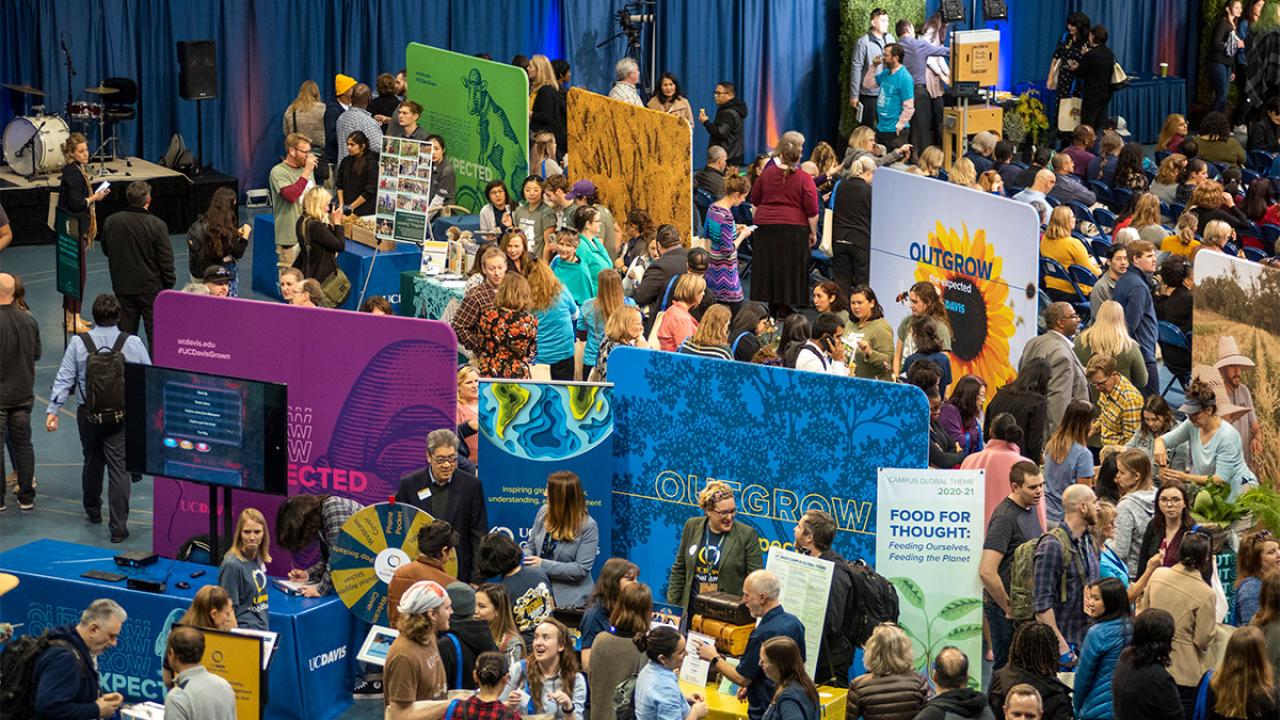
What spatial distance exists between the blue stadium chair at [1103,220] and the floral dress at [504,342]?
19.3 ft

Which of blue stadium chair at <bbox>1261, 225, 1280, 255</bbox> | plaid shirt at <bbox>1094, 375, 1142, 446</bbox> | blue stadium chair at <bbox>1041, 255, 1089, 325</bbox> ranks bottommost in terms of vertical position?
plaid shirt at <bbox>1094, 375, 1142, 446</bbox>

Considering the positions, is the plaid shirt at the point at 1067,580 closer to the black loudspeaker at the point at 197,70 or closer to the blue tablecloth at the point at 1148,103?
the black loudspeaker at the point at 197,70

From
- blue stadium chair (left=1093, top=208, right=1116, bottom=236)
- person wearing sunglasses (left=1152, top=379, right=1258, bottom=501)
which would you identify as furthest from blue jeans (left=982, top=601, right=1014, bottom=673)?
blue stadium chair (left=1093, top=208, right=1116, bottom=236)

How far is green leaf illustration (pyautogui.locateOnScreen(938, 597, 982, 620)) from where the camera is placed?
25.2 ft

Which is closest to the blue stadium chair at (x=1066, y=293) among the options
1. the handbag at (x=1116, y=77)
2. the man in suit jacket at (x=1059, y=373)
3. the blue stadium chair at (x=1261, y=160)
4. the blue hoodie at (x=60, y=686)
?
the man in suit jacket at (x=1059, y=373)

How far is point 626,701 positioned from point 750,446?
211 cm

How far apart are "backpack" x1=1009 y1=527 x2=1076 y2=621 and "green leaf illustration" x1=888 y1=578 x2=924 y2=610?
397mm

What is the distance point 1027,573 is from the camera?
7.51 metres

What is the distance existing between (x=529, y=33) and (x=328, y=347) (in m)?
11.5

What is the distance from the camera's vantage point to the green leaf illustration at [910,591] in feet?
25.4

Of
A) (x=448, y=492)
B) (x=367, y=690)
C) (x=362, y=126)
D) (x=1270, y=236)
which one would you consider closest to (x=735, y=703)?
(x=448, y=492)

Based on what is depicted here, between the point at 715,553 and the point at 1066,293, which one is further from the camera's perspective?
the point at 1066,293

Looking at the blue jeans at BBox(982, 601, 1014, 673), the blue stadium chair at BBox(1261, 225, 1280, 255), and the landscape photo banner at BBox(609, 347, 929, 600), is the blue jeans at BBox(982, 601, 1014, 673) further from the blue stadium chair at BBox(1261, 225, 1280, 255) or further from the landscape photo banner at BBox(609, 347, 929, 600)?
the blue stadium chair at BBox(1261, 225, 1280, 255)

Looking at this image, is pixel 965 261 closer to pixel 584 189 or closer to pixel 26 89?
pixel 584 189
